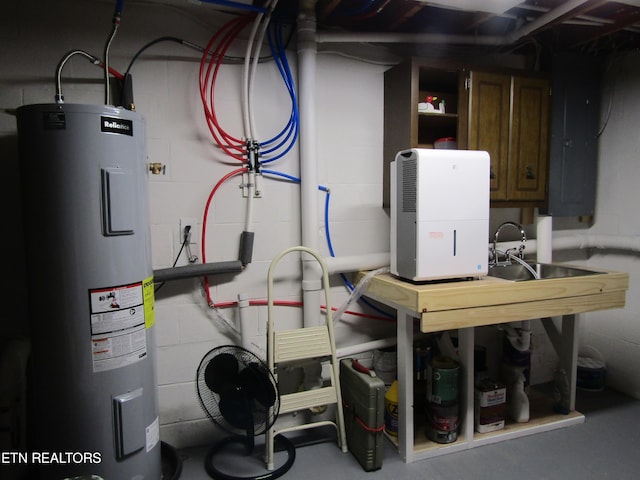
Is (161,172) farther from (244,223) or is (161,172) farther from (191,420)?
(191,420)

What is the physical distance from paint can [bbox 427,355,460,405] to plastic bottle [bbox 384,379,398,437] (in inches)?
7.3

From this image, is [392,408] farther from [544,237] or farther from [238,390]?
[544,237]

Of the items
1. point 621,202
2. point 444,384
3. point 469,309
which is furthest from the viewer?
point 621,202

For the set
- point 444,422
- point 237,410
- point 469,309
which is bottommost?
point 444,422

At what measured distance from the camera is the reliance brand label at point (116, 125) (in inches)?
57.4

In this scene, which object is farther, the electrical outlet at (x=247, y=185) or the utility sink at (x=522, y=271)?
the utility sink at (x=522, y=271)

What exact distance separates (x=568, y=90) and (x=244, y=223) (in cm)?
219

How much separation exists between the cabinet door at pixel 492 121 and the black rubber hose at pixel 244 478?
1.80 meters

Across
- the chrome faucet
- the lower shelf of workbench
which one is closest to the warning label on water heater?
the lower shelf of workbench

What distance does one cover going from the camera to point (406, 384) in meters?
2.00

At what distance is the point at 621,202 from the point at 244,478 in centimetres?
292

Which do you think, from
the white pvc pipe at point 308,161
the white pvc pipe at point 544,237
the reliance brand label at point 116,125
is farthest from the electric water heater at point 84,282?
the white pvc pipe at point 544,237

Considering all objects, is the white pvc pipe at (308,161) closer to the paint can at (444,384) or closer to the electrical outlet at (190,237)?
the electrical outlet at (190,237)

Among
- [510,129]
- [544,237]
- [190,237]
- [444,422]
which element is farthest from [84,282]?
[544,237]
